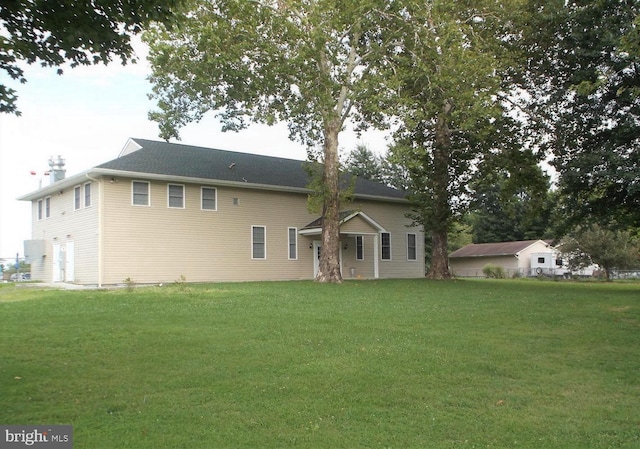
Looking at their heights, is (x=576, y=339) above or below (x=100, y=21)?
Answer: below

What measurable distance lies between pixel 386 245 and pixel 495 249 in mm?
23655

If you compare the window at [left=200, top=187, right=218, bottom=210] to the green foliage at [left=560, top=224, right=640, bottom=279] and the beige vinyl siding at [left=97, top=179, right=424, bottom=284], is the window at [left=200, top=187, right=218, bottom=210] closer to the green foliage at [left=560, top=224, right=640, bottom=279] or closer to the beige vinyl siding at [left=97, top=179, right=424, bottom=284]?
the beige vinyl siding at [left=97, top=179, right=424, bottom=284]

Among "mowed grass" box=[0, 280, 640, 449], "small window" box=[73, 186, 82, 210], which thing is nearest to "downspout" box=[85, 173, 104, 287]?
"small window" box=[73, 186, 82, 210]

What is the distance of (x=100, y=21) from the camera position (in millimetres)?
5680

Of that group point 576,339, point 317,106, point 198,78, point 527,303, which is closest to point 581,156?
point 527,303

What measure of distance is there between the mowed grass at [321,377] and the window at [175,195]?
10161 mm

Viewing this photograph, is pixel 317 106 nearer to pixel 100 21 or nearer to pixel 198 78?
pixel 198 78

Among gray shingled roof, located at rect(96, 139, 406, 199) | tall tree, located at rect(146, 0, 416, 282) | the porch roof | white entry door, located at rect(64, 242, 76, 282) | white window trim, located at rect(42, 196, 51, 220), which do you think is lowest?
white entry door, located at rect(64, 242, 76, 282)

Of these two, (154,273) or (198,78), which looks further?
(154,273)

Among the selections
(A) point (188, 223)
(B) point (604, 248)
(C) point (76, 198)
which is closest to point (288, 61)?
(A) point (188, 223)

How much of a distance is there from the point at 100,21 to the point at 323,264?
606 inches

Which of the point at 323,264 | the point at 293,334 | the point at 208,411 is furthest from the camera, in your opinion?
the point at 323,264

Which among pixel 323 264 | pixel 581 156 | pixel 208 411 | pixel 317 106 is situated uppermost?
pixel 317 106

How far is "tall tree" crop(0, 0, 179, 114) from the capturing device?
5469 millimetres
